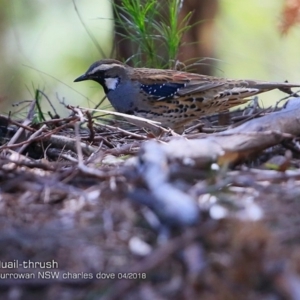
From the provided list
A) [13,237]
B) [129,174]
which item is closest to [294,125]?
[129,174]

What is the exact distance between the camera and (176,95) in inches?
275

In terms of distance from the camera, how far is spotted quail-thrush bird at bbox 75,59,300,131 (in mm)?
6926

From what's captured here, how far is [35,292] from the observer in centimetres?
263

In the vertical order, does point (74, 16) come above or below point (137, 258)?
below

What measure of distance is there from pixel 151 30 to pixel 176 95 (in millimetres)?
986

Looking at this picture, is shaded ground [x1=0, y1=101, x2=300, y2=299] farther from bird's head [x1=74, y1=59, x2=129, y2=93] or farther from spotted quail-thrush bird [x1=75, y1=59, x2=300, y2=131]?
bird's head [x1=74, y1=59, x2=129, y2=93]

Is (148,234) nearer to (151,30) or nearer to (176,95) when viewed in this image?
(176,95)

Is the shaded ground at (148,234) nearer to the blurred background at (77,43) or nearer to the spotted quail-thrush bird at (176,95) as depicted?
A: the spotted quail-thrush bird at (176,95)

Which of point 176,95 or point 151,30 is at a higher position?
point 151,30

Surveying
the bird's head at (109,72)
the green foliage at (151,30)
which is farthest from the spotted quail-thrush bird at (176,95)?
the green foliage at (151,30)

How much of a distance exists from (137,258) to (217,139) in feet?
4.29

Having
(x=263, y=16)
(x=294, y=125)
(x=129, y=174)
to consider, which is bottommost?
(x=263, y=16)

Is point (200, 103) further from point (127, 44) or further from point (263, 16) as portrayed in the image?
point (263, 16)

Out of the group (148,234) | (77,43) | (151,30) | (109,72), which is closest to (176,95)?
(109,72)
